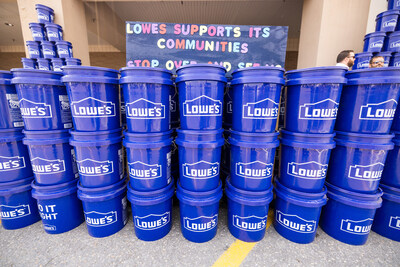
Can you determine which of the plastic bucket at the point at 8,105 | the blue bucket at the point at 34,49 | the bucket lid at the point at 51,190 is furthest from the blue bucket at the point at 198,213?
the blue bucket at the point at 34,49

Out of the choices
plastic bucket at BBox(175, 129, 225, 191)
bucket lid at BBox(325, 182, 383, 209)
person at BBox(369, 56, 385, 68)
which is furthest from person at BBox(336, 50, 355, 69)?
plastic bucket at BBox(175, 129, 225, 191)

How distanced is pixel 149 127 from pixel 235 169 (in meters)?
0.91

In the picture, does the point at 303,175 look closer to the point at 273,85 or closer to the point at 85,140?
the point at 273,85

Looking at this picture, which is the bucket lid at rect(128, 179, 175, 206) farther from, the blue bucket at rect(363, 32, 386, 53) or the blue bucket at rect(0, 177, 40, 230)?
the blue bucket at rect(363, 32, 386, 53)

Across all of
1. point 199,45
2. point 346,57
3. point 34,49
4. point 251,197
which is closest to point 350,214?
point 251,197

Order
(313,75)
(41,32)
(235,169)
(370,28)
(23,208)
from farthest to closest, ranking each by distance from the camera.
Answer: (41,32), (370,28), (23,208), (235,169), (313,75)

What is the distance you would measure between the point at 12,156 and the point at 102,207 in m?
1.05

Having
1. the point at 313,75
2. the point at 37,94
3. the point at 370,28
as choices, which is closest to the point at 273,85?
the point at 313,75

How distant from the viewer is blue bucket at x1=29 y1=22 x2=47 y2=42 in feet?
15.3

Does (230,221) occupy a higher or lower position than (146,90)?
lower

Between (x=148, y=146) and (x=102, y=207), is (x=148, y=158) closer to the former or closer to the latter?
(x=148, y=146)

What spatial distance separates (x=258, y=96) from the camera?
5.14ft

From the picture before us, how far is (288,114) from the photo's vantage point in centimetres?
177

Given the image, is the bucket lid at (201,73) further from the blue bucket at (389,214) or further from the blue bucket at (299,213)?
the blue bucket at (389,214)
